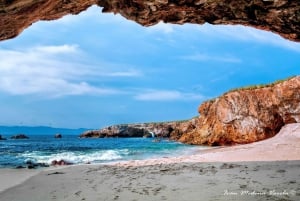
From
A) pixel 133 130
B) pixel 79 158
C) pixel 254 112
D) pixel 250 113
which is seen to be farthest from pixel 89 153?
pixel 133 130

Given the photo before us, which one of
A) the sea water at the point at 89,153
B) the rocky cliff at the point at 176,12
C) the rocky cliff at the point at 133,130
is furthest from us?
the rocky cliff at the point at 133,130

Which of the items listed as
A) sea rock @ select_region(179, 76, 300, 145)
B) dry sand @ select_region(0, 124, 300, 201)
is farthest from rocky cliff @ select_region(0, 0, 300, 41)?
sea rock @ select_region(179, 76, 300, 145)

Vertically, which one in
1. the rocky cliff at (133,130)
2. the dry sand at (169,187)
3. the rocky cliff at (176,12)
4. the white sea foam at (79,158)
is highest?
the rocky cliff at (176,12)

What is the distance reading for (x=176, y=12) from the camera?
10.6 metres

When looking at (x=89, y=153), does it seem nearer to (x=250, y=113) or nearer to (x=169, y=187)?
(x=250, y=113)

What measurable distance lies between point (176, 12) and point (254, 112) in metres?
22.4

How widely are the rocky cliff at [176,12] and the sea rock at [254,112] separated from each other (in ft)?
61.3

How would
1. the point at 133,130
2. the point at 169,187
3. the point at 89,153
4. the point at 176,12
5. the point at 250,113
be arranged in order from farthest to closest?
the point at 133,130 → the point at 250,113 → the point at 89,153 → the point at 176,12 → the point at 169,187

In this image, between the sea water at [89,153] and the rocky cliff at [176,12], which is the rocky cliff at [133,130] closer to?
the sea water at [89,153]

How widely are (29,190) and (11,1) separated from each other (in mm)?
5592

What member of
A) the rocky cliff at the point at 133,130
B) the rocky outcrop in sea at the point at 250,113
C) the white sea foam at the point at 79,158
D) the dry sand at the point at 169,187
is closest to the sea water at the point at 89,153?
the white sea foam at the point at 79,158

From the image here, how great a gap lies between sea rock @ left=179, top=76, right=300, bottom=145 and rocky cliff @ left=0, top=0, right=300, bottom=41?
1867 centimetres

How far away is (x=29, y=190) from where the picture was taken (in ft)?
32.0

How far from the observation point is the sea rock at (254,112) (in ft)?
92.3
